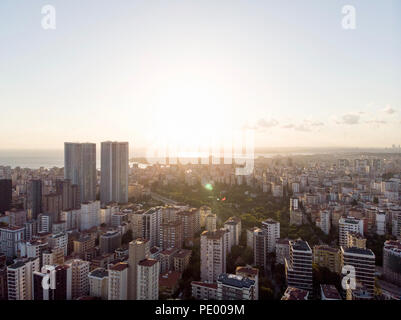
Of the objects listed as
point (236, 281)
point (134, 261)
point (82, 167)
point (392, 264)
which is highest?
point (82, 167)

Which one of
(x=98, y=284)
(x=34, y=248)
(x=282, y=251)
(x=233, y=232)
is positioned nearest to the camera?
(x=98, y=284)

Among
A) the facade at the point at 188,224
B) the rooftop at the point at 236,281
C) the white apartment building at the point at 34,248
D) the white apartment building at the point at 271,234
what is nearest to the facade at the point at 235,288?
the rooftop at the point at 236,281

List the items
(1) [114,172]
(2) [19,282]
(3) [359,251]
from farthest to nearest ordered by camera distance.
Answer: (1) [114,172]
(3) [359,251]
(2) [19,282]

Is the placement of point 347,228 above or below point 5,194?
below

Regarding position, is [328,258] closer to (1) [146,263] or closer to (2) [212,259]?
(2) [212,259]

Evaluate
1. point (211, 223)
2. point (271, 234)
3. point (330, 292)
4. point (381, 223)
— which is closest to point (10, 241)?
point (211, 223)
